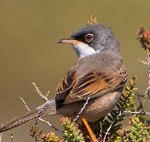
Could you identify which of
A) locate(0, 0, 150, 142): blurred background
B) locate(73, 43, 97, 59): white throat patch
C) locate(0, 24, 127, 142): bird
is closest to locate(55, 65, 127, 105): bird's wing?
locate(0, 24, 127, 142): bird

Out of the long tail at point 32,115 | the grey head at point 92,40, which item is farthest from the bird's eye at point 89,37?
the long tail at point 32,115

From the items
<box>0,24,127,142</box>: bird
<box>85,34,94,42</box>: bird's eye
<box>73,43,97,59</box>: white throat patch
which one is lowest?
<box>0,24,127,142</box>: bird

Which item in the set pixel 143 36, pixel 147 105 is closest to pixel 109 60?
pixel 143 36

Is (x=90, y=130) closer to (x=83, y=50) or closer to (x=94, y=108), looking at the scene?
(x=94, y=108)

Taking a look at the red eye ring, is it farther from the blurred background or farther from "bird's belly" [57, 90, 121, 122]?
the blurred background

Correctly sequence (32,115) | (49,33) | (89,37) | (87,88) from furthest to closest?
(49,33) → (89,37) → (87,88) → (32,115)

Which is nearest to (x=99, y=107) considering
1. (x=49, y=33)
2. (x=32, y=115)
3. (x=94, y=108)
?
(x=94, y=108)
